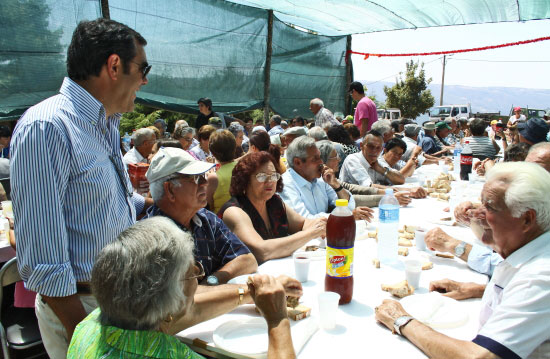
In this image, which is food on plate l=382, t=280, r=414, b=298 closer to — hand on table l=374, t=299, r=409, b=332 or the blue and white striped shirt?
hand on table l=374, t=299, r=409, b=332

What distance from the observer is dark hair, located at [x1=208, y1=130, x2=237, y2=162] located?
4.41 m

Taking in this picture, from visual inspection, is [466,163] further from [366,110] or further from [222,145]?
[222,145]

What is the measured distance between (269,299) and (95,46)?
1.23 metres

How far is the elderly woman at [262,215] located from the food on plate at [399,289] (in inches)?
30.4

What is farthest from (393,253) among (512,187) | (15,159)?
→ (15,159)

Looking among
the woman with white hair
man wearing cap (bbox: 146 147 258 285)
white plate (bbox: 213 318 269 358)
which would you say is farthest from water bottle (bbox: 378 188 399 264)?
the woman with white hair

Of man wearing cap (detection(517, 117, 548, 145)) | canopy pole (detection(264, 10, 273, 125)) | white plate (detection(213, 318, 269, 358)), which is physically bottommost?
white plate (detection(213, 318, 269, 358))

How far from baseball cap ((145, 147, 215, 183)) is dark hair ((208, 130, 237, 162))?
2.18 metres

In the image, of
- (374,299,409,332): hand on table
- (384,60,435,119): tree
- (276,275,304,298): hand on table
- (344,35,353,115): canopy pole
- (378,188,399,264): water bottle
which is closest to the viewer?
(374,299,409,332): hand on table

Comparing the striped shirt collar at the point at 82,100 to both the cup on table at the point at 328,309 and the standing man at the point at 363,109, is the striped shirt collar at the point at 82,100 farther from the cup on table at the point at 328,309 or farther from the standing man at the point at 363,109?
the standing man at the point at 363,109

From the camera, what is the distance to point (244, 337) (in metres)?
1.54

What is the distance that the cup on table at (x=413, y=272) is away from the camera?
1.95 meters

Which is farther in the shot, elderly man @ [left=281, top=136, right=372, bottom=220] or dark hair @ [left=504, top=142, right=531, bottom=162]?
dark hair @ [left=504, top=142, right=531, bottom=162]

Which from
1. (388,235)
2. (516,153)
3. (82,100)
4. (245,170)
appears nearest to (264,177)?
(245,170)
